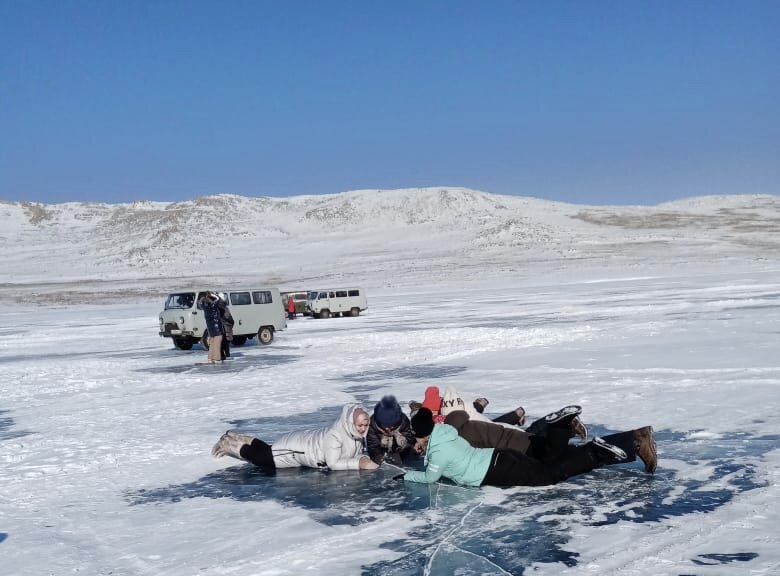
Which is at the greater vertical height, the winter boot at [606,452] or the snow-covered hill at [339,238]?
the snow-covered hill at [339,238]

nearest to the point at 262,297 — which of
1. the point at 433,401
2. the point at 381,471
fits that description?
the point at 381,471

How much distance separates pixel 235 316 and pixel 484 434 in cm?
1552

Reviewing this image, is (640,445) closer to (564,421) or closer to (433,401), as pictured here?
(564,421)

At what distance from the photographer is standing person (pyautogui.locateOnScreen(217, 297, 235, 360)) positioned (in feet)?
56.2

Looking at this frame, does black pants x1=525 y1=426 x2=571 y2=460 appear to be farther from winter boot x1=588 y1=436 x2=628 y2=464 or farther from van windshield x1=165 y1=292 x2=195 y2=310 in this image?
van windshield x1=165 y1=292 x2=195 y2=310

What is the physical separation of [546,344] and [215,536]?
13.0 m

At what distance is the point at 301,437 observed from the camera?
7.97 m

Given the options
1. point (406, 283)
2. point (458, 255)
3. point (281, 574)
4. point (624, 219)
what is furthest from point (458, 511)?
point (624, 219)

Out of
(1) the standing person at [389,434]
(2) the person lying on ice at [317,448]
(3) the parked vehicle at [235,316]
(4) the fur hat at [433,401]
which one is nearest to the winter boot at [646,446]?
(4) the fur hat at [433,401]

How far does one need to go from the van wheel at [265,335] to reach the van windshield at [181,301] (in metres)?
2.19

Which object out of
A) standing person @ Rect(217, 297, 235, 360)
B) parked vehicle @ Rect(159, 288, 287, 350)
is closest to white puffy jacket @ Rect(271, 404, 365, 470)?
standing person @ Rect(217, 297, 235, 360)

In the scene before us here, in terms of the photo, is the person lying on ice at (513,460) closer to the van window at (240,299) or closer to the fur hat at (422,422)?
the fur hat at (422,422)

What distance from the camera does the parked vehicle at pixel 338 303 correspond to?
3550cm

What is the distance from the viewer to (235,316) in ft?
72.8
